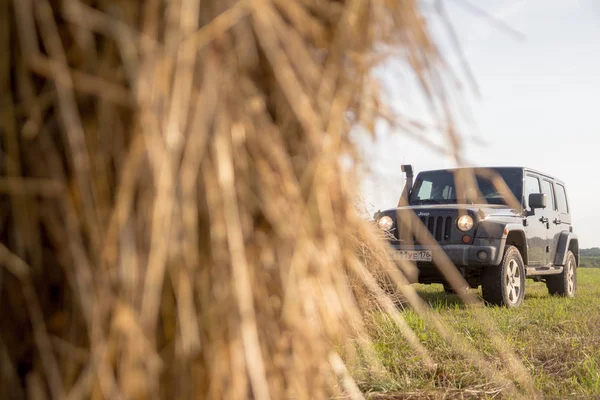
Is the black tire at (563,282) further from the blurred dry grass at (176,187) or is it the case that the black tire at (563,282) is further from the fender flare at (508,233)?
the blurred dry grass at (176,187)

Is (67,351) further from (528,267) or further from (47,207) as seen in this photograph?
(528,267)

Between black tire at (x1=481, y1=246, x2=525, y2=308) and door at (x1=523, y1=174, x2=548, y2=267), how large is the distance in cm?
57

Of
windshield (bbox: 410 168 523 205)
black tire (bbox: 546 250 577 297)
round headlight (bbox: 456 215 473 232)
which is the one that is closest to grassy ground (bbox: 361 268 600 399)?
round headlight (bbox: 456 215 473 232)

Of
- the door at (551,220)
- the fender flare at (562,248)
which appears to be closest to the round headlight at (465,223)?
the door at (551,220)

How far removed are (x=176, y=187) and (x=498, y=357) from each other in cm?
339

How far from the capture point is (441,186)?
906 cm

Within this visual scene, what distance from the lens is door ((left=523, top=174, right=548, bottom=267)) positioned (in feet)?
29.0

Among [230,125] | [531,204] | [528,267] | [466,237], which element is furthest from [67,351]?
[528,267]

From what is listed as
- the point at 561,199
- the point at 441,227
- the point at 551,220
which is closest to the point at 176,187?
the point at 441,227

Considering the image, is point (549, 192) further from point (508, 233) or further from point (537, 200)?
point (508, 233)

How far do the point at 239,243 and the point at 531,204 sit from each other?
7795 millimetres

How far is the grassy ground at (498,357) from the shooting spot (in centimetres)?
328

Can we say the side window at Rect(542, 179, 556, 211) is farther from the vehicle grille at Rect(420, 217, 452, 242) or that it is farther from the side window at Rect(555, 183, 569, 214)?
the vehicle grille at Rect(420, 217, 452, 242)

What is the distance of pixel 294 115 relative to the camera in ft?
3.93
